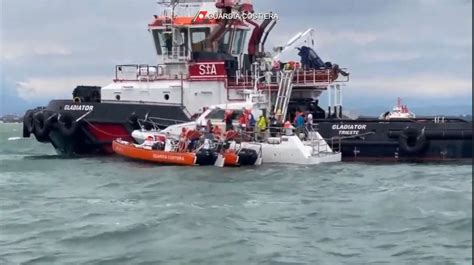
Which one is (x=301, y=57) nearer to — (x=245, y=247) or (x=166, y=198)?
(x=166, y=198)

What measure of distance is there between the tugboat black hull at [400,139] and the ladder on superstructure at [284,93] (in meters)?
1.54

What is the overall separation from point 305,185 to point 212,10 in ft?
37.6

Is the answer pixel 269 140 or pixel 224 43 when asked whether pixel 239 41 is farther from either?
pixel 269 140

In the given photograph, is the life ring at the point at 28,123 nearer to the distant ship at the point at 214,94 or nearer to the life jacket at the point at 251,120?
the distant ship at the point at 214,94

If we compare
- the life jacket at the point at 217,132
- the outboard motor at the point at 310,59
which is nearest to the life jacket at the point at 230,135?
the life jacket at the point at 217,132

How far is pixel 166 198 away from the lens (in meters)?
21.3

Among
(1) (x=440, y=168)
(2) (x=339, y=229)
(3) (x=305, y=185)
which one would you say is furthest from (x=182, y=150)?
(2) (x=339, y=229)

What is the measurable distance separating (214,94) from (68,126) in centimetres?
494

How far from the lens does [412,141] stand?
2847 cm

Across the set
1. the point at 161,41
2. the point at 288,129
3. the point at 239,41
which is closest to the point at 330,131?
the point at 288,129

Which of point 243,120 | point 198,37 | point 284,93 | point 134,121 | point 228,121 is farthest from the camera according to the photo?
point 198,37

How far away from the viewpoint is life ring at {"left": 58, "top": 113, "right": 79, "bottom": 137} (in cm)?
3144

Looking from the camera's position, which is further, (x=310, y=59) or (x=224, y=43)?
(x=224, y=43)

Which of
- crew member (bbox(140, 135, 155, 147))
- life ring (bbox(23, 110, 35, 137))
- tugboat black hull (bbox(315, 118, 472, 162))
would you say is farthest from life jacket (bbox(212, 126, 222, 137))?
life ring (bbox(23, 110, 35, 137))
